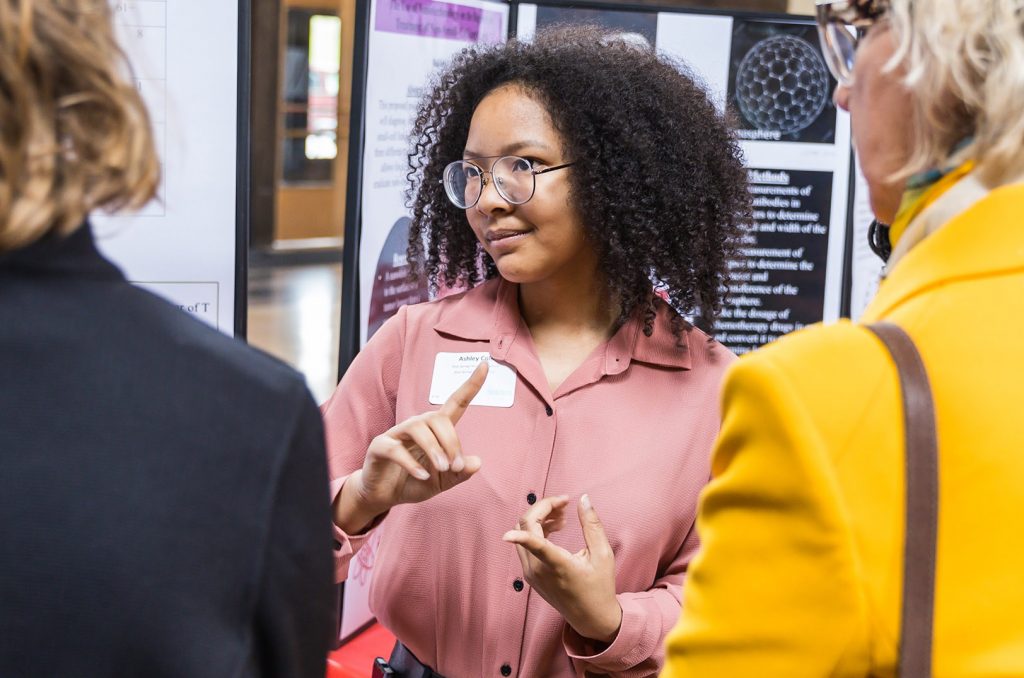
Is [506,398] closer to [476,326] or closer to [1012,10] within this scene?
[476,326]

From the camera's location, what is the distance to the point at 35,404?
0.75 metres

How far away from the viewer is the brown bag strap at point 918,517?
2.81ft

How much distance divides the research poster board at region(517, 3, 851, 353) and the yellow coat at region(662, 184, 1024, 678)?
7.95 feet

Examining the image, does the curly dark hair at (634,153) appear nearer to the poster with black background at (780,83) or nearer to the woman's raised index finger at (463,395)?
the woman's raised index finger at (463,395)

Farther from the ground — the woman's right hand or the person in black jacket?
the person in black jacket

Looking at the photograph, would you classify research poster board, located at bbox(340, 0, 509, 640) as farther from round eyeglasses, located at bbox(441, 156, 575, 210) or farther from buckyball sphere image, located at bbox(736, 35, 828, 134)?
buckyball sphere image, located at bbox(736, 35, 828, 134)

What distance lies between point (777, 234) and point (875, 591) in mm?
2592

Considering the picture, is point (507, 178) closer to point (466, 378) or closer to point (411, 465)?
point (466, 378)

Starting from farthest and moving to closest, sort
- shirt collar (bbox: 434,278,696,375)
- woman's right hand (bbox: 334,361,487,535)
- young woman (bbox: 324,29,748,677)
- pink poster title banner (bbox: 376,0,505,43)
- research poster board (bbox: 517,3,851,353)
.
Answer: research poster board (bbox: 517,3,851,353) → pink poster title banner (bbox: 376,0,505,43) → shirt collar (bbox: 434,278,696,375) → young woman (bbox: 324,29,748,677) → woman's right hand (bbox: 334,361,487,535)

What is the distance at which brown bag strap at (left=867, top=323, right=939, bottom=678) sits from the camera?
0.86 metres

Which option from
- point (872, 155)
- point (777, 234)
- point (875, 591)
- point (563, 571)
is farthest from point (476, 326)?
point (777, 234)

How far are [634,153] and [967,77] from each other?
118 centimetres

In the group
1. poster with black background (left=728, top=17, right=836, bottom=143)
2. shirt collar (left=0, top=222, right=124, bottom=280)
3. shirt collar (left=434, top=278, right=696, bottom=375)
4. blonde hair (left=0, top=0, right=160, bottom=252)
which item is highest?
poster with black background (left=728, top=17, right=836, bottom=143)

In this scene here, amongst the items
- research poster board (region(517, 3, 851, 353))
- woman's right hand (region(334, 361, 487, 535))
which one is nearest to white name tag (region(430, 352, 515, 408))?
woman's right hand (region(334, 361, 487, 535))
